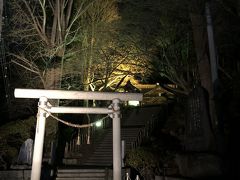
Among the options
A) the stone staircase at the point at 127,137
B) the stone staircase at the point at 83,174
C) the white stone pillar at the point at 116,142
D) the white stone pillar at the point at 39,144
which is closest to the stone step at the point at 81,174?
the stone staircase at the point at 83,174

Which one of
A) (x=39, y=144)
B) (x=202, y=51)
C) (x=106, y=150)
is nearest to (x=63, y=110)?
(x=39, y=144)

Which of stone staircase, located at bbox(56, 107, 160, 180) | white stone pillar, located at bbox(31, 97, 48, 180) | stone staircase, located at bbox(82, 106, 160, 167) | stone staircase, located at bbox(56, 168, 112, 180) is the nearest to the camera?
white stone pillar, located at bbox(31, 97, 48, 180)

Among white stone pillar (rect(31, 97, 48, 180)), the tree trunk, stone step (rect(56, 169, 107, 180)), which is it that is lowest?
stone step (rect(56, 169, 107, 180))

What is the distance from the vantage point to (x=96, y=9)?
77.7ft

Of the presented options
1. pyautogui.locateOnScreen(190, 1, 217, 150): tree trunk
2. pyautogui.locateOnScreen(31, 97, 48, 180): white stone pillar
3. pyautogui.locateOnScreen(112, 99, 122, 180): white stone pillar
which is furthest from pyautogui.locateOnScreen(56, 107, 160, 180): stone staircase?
pyautogui.locateOnScreen(190, 1, 217, 150): tree trunk

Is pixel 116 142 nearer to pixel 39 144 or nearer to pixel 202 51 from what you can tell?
pixel 39 144

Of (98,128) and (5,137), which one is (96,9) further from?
(5,137)

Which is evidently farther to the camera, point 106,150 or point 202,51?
point 106,150

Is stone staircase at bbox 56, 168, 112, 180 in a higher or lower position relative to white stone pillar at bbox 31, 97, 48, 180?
lower

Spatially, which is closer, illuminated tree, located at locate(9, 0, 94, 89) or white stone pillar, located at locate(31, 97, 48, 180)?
white stone pillar, located at locate(31, 97, 48, 180)

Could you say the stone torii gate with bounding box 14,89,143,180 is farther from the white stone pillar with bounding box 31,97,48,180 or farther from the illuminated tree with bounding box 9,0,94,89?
the illuminated tree with bounding box 9,0,94,89

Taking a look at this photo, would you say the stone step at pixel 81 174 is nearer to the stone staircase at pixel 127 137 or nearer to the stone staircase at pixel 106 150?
the stone staircase at pixel 106 150

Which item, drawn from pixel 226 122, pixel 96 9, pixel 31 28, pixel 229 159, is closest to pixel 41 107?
pixel 229 159

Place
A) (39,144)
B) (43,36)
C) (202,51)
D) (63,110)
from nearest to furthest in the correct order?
(39,144) < (63,110) < (202,51) < (43,36)
